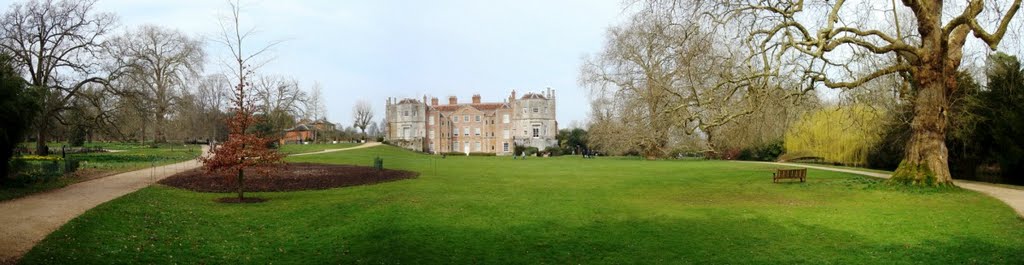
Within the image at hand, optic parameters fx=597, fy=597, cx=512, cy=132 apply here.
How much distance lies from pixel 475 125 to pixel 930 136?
7287 cm

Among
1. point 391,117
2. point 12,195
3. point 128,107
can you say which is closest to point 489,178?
point 12,195

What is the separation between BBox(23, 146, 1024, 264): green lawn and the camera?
10570mm

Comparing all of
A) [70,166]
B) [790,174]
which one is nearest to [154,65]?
[70,166]

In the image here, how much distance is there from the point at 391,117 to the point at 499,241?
273ft

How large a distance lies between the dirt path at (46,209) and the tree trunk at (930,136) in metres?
22.2

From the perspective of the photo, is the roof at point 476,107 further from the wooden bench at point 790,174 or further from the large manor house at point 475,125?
the wooden bench at point 790,174

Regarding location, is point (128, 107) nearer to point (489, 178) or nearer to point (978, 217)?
point (489, 178)

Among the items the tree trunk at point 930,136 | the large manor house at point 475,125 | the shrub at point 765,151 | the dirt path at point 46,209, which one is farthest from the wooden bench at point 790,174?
the large manor house at point 475,125

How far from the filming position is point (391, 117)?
3652 inches

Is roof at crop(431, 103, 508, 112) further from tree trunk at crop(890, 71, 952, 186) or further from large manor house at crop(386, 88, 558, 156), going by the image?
tree trunk at crop(890, 71, 952, 186)

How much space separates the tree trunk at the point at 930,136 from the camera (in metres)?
18.1

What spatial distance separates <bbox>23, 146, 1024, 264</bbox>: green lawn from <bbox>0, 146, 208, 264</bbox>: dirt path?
362 mm

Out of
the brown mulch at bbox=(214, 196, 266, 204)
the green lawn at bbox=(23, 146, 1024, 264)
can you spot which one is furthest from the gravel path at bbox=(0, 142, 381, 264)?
the brown mulch at bbox=(214, 196, 266, 204)

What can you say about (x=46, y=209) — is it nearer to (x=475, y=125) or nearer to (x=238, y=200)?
(x=238, y=200)
